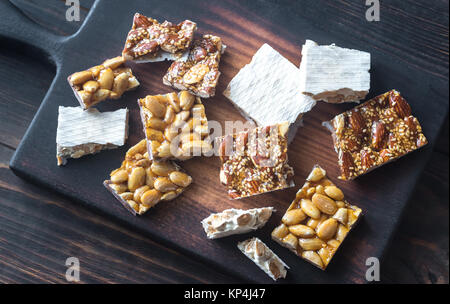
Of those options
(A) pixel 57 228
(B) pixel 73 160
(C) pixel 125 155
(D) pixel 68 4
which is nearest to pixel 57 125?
(B) pixel 73 160

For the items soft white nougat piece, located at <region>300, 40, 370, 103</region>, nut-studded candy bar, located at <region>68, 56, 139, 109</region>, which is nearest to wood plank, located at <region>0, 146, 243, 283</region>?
nut-studded candy bar, located at <region>68, 56, 139, 109</region>

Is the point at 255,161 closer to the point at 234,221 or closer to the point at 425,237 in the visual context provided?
the point at 234,221

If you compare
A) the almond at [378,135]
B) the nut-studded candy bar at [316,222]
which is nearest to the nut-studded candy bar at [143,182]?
the nut-studded candy bar at [316,222]

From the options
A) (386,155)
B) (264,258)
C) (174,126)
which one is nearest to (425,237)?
(386,155)

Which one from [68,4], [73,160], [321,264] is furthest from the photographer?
[68,4]

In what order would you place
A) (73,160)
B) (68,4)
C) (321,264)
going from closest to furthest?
(321,264) → (73,160) → (68,4)

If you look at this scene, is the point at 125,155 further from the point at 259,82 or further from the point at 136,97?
the point at 259,82
